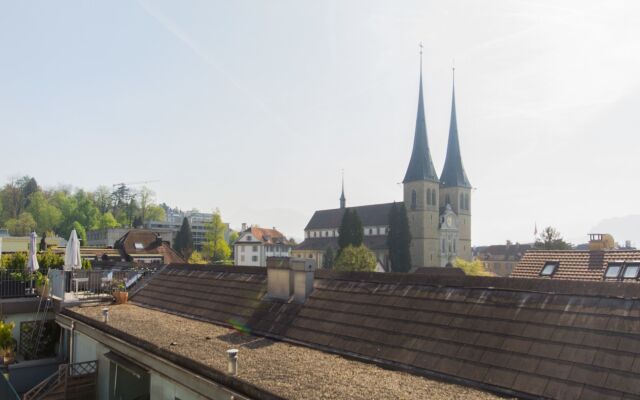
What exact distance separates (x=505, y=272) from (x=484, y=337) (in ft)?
375

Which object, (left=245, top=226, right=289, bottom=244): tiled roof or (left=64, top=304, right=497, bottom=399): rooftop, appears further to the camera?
(left=245, top=226, right=289, bottom=244): tiled roof

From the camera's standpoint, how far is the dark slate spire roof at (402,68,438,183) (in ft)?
280

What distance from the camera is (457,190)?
91375mm

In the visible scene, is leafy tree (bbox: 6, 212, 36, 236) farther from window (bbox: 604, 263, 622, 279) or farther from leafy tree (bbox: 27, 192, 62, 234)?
window (bbox: 604, 263, 622, 279)

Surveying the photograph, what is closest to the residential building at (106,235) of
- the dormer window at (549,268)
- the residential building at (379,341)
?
the dormer window at (549,268)

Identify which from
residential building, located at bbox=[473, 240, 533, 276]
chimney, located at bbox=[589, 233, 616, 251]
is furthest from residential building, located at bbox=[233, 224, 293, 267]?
chimney, located at bbox=[589, 233, 616, 251]

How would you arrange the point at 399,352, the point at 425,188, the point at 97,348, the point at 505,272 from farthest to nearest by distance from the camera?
the point at 505,272
the point at 425,188
the point at 97,348
the point at 399,352

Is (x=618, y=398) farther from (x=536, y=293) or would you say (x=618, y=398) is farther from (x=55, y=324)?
(x=55, y=324)

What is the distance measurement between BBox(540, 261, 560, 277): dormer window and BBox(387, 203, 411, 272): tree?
4862cm

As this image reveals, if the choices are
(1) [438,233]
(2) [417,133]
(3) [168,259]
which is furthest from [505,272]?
(3) [168,259]

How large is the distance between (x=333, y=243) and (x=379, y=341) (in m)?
87.9

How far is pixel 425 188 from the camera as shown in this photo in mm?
84750

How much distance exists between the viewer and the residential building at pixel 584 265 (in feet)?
78.5

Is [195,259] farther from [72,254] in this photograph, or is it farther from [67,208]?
[72,254]
